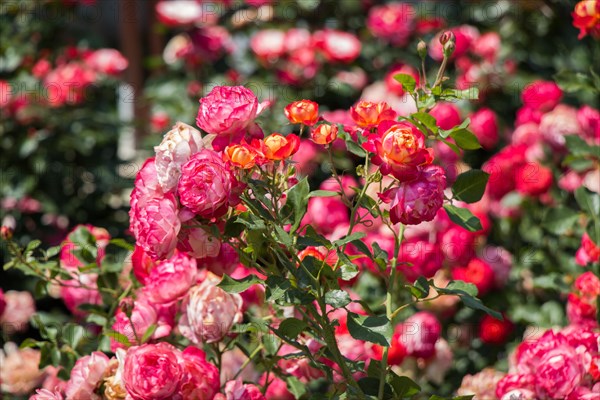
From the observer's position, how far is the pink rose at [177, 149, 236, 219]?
95 cm

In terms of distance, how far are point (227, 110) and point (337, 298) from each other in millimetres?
241

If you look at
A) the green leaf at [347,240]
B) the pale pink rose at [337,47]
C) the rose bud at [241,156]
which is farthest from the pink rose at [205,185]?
the pale pink rose at [337,47]

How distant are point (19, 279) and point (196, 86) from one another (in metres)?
0.83

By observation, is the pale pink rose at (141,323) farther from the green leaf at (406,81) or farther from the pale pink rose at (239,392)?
the green leaf at (406,81)

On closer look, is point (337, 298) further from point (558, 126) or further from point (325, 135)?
point (558, 126)

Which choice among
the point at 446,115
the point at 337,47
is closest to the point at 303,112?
the point at 446,115

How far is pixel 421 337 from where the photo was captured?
1.61 meters

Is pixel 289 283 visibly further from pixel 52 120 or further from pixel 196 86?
pixel 196 86

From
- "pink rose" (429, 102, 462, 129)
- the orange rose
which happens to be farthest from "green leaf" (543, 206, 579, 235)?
"pink rose" (429, 102, 462, 129)

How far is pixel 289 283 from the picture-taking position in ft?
3.26

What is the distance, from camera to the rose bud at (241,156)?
956mm

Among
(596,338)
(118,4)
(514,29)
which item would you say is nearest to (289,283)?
(596,338)

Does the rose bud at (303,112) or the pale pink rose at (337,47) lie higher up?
the rose bud at (303,112)

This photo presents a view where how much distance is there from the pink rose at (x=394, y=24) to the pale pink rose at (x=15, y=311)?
4.84 feet
